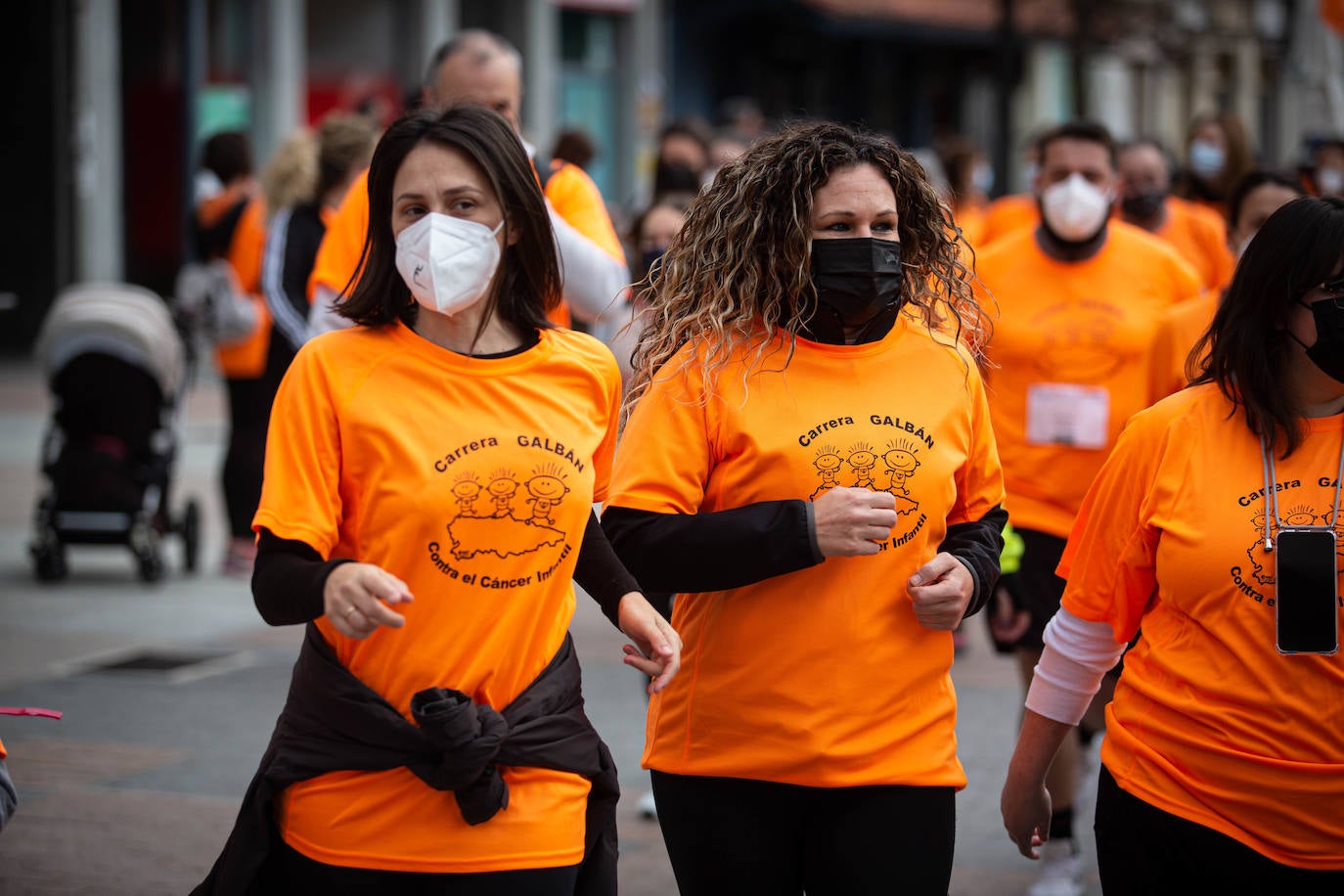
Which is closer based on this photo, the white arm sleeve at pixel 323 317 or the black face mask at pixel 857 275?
the black face mask at pixel 857 275

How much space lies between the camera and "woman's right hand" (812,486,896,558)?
9.58ft

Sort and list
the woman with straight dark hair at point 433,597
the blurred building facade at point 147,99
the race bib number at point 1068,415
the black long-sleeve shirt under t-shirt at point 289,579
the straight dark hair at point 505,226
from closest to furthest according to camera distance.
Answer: the black long-sleeve shirt under t-shirt at point 289,579 < the woman with straight dark hair at point 433,597 < the straight dark hair at point 505,226 < the race bib number at point 1068,415 < the blurred building facade at point 147,99

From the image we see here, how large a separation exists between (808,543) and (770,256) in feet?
1.90

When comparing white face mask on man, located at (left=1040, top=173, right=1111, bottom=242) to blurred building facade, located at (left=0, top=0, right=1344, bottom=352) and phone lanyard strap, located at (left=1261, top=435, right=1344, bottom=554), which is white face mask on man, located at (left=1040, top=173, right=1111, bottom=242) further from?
blurred building facade, located at (left=0, top=0, right=1344, bottom=352)

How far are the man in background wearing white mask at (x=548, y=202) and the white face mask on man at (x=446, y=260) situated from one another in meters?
1.82

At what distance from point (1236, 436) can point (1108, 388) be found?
2.16m

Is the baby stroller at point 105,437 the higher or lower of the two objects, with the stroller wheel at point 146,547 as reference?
higher

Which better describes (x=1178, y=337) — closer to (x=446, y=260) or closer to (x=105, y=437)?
(x=446, y=260)

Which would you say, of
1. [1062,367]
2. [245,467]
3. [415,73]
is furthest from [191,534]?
[415,73]

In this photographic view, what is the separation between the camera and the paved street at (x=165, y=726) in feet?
16.7

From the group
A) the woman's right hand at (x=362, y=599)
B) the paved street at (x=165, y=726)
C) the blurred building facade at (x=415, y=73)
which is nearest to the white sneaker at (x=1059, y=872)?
the paved street at (x=165, y=726)

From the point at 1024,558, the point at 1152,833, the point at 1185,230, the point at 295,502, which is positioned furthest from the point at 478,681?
the point at 1185,230

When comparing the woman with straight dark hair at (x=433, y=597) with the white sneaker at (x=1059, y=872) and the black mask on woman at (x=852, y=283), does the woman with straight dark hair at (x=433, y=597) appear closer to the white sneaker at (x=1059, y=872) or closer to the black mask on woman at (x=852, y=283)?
the black mask on woman at (x=852, y=283)

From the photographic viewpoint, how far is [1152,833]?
9.66ft
